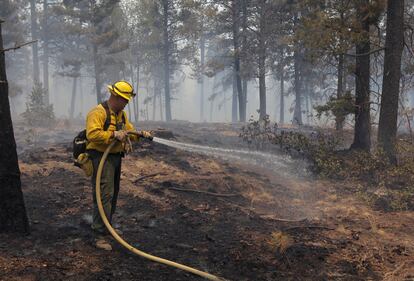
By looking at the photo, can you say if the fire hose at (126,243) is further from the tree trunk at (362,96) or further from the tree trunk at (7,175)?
the tree trunk at (362,96)

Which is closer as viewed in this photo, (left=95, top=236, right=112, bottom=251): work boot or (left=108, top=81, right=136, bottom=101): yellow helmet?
(left=95, top=236, right=112, bottom=251): work boot

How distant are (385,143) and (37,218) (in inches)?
335

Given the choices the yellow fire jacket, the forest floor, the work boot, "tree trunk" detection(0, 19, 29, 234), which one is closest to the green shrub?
the forest floor

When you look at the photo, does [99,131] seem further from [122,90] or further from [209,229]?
[209,229]

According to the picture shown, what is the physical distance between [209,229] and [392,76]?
22.7 feet

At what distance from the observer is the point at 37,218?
18.7 feet

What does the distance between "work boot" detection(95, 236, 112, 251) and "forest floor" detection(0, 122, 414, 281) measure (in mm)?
138

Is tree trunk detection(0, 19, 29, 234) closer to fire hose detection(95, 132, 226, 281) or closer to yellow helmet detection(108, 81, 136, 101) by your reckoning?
fire hose detection(95, 132, 226, 281)

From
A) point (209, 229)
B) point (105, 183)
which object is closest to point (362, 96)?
point (209, 229)

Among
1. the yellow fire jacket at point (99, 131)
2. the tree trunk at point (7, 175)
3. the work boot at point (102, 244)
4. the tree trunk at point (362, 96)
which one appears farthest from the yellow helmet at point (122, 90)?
the tree trunk at point (362, 96)

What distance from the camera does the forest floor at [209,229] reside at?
173 inches

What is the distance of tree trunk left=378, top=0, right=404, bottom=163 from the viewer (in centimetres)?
983

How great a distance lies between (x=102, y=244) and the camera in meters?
4.85

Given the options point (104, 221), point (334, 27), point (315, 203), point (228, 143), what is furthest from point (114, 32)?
point (104, 221)
